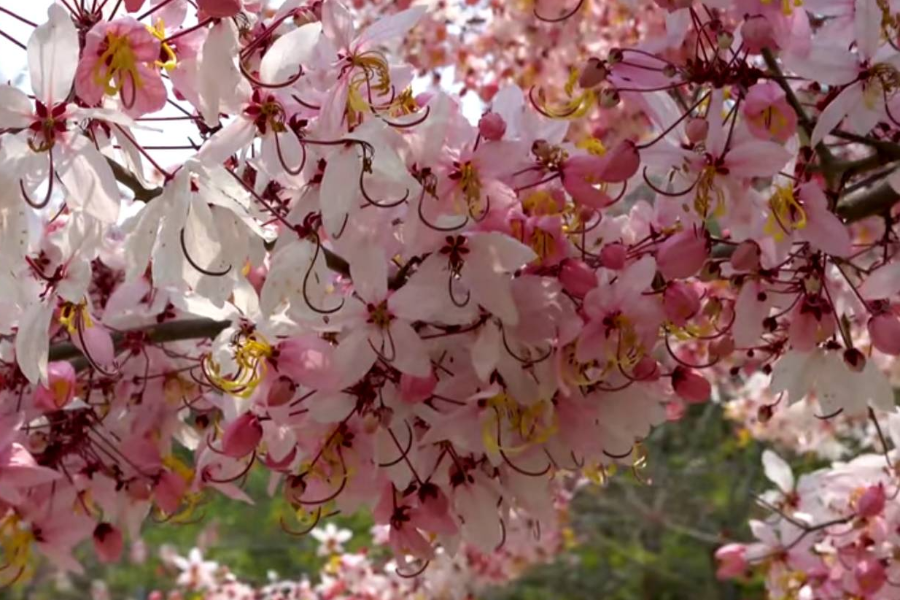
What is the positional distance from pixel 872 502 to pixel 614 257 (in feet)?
2.03

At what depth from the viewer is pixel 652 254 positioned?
1.02 metres

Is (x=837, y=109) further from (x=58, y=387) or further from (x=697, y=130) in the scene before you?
(x=58, y=387)

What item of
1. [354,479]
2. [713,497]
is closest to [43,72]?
[354,479]

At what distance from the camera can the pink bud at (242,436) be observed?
3.43 feet

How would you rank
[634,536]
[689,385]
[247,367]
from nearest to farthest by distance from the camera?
[247,367] < [689,385] < [634,536]

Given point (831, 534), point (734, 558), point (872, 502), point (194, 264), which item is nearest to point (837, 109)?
point (194, 264)

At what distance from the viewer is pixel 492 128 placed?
0.96 metres

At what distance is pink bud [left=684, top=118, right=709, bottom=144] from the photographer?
0.96 meters

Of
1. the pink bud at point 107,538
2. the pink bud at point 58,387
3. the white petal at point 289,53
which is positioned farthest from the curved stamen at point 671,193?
the pink bud at point 107,538

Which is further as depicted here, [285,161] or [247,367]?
[247,367]

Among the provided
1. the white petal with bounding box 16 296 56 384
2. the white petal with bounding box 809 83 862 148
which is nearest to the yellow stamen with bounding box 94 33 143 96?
the white petal with bounding box 16 296 56 384

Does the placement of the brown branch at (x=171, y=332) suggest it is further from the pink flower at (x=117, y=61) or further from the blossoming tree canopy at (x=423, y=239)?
the pink flower at (x=117, y=61)

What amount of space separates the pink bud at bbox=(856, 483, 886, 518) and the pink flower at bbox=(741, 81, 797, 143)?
64 centimetres

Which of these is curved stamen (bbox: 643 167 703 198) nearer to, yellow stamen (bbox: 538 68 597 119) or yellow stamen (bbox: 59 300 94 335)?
yellow stamen (bbox: 538 68 597 119)
